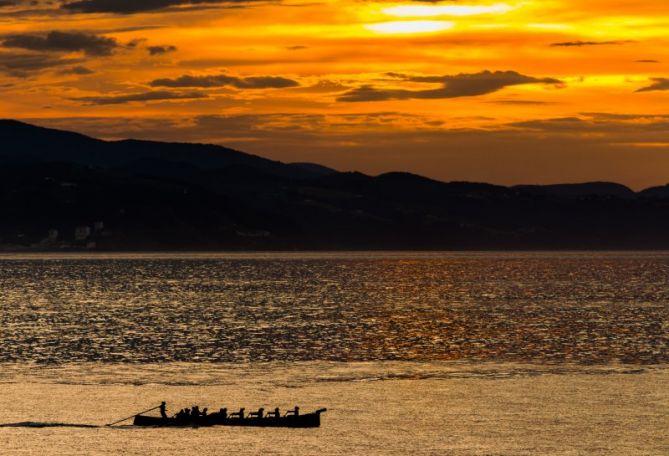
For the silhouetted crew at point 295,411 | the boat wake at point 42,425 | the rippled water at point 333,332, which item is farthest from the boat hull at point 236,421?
the rippled water at point 333,332

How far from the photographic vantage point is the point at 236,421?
241 feet

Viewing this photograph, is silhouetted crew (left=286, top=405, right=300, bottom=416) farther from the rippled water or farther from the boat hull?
the rippled water

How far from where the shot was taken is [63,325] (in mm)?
150375

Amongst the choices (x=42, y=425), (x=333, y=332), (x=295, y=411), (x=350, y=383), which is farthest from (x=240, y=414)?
(x=333, y=332)

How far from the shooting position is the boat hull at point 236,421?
→ 7256cm

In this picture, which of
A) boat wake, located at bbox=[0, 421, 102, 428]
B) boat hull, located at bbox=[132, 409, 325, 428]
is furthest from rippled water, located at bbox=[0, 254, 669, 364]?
boat hull, located at bbox=[132, 409, 325, 428]

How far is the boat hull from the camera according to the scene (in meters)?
A: 72.6

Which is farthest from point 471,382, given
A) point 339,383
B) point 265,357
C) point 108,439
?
point 108,439

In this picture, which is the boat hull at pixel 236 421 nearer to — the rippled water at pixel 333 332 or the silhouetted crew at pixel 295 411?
the silhouetted crew at pixel 295 411

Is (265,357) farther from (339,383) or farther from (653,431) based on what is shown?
(653,431)

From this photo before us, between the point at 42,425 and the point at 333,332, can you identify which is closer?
the point at 42,425

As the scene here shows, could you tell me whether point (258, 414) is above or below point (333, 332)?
above

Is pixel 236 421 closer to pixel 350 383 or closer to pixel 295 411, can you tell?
pixel 295 411

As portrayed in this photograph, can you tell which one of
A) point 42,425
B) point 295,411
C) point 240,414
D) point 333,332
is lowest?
point 333,332
